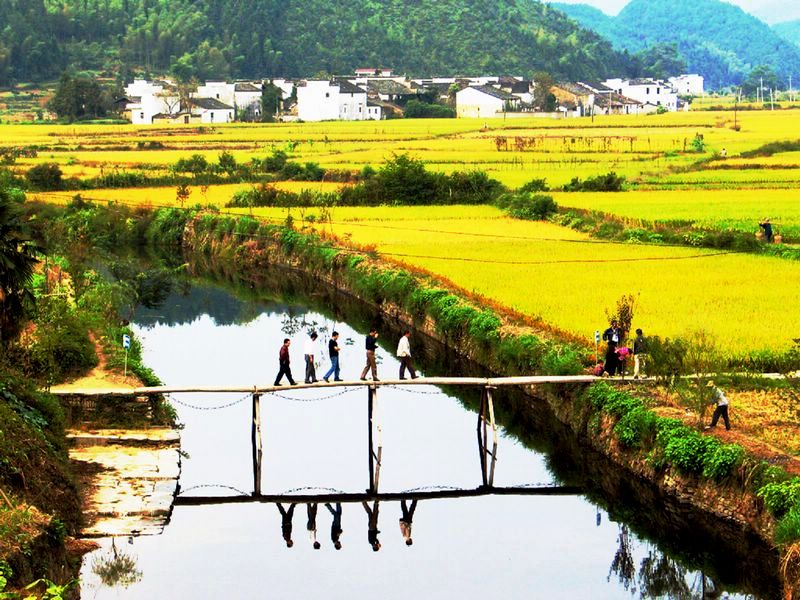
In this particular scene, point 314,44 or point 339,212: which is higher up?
point 314,44

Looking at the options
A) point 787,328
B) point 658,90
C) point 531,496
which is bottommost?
point 531,496

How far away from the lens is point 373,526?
19281mm

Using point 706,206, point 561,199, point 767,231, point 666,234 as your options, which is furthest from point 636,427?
point 561,199

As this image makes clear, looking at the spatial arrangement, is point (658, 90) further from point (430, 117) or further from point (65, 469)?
point (65, 469)

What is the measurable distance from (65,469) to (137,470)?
1882mm

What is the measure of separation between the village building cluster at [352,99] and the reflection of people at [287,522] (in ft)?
291

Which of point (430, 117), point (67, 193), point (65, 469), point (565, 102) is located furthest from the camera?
point (565, 102)

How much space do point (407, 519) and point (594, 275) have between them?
45.6 ft

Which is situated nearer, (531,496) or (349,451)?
(531,496)

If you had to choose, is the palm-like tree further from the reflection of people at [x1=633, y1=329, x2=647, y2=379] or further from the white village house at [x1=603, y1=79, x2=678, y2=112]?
the white village house at [x1=603, y1=79, x2=678, y2=112]

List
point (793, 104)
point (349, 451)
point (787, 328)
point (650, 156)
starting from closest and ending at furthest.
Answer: point (349, 451) → point (787, 328) → point (650, 156) → point (793, 104)

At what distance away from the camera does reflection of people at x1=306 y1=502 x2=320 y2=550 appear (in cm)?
1856

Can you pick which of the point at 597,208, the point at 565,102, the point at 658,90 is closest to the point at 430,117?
the point at 565,102

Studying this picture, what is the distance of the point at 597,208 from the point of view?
44.5m
